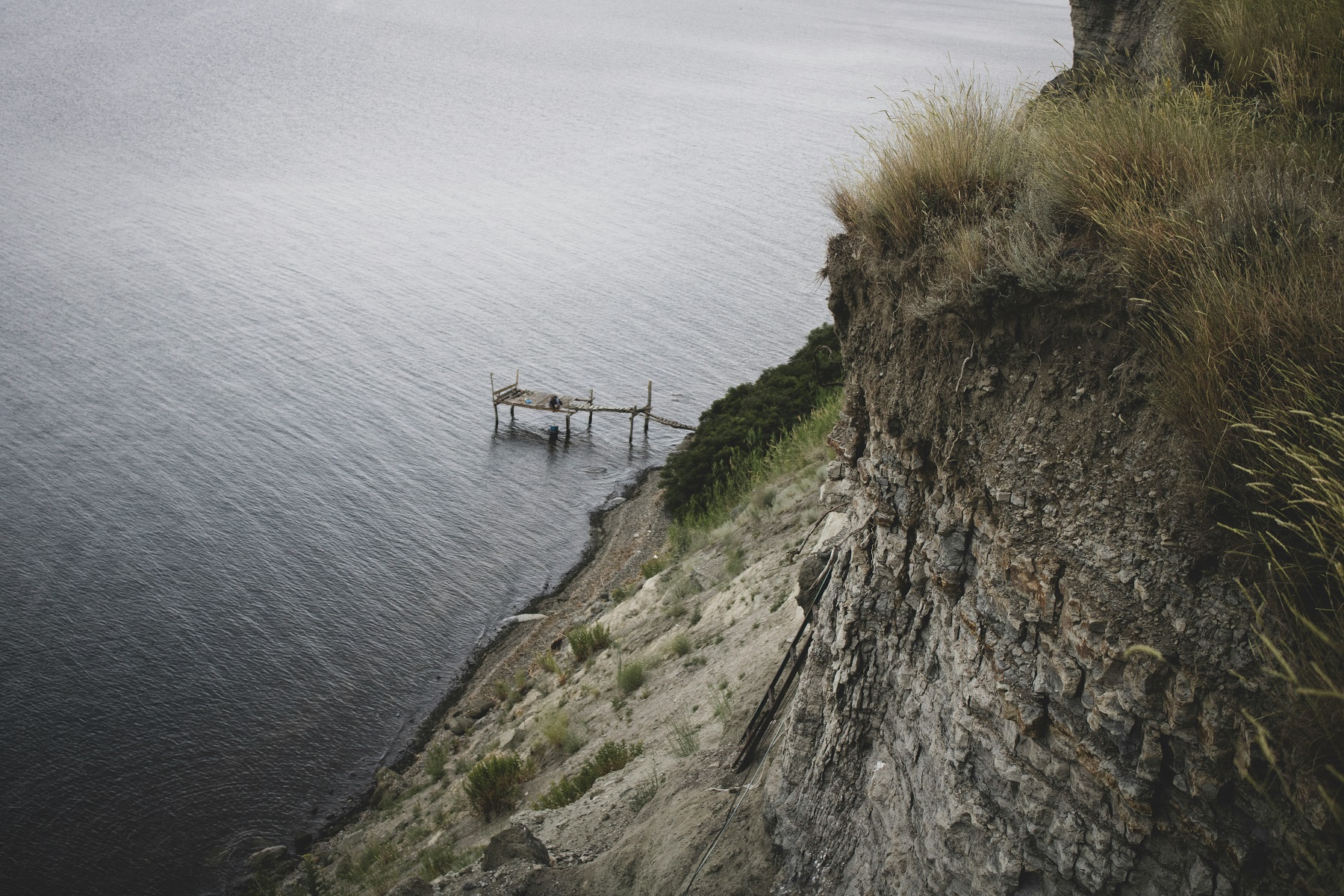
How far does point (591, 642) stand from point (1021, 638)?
13689mm

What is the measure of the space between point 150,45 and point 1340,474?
113460mm

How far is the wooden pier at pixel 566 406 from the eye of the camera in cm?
3644

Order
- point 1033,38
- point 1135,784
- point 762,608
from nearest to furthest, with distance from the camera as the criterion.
A: 1. point 1135,784
2. point 762,608
3. point 1033,38

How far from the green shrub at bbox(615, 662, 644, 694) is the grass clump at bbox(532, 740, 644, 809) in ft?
6.54

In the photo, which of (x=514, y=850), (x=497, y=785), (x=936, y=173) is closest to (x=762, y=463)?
(x=497, y=785)

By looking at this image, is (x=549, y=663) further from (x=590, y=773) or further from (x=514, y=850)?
(x=514, y=850)

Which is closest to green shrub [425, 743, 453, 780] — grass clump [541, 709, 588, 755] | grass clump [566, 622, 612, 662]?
grass clump [566, 622, 612, 662]

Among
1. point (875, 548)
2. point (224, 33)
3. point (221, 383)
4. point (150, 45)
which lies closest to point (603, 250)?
→ point (221, 383)

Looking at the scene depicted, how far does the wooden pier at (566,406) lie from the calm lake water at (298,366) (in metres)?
1.05

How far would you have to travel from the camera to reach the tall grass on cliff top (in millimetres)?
3939

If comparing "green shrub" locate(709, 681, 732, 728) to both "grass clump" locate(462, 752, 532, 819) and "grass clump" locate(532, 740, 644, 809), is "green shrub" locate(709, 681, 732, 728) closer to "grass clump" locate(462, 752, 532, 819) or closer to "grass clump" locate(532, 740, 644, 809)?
"grass clump" locate(532, 740, 644, 809)

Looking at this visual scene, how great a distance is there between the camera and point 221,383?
123ft

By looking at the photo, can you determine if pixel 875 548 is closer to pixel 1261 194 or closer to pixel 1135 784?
pixel 1135 784

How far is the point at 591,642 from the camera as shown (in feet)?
59.8
